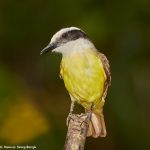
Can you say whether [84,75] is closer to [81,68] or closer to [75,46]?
[81,68]

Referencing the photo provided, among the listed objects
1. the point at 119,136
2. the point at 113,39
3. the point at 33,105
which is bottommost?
the point at 119,136

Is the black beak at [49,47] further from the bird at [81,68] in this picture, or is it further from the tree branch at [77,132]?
the tree branch at [77,132]

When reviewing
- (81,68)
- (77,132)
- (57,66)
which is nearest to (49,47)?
(81,68)

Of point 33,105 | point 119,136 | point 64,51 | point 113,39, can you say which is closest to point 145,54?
point 113,39

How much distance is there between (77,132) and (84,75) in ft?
1.92

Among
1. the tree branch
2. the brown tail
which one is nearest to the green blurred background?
the brown tail

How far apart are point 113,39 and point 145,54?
35 centimetres

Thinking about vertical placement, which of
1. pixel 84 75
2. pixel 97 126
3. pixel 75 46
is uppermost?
pixel 75 46

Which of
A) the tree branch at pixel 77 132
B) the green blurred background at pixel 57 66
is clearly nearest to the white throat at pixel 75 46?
the tree branch at pixel 77 132

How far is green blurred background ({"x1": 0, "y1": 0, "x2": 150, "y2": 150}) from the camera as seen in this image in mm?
6902

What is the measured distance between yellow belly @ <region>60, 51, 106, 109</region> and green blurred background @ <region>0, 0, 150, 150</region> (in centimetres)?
201

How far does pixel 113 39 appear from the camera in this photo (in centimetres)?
764

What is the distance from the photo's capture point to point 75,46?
4906 millimetres

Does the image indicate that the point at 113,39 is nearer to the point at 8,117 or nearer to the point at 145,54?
the point at 145,54
